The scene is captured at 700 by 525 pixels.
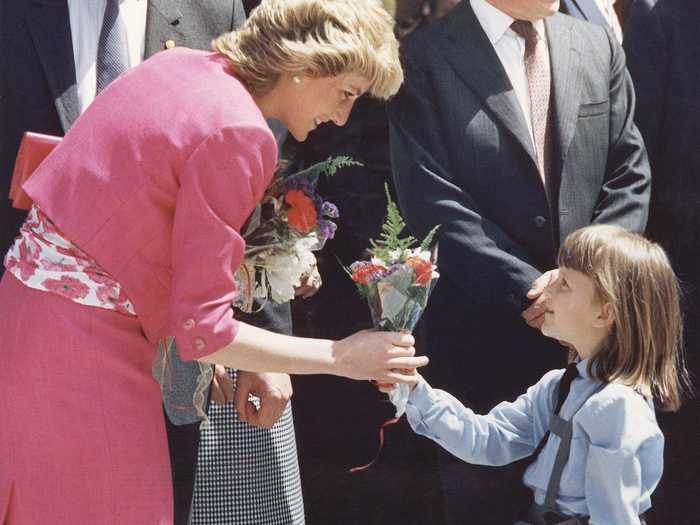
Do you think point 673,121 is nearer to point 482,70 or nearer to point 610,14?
point 610,14

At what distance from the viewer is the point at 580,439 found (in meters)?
3.23

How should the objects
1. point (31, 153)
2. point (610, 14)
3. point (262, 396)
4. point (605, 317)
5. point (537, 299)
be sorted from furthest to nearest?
point (610, 14) → point (537, 299) → point (262, 396) → point (605, 317) → point (31, 153)

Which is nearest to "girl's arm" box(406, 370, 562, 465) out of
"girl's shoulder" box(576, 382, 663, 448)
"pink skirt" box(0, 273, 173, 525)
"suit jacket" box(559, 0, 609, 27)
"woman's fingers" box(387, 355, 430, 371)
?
"woman's fingers" box(387, 355, 430, 371)

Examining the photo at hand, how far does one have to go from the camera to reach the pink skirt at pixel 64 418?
9.36 feet

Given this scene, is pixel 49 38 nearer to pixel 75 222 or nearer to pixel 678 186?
pixel 75 222

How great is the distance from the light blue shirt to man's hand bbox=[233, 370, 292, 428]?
0.40 meters

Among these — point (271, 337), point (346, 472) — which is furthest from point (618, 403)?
point (346, 472)

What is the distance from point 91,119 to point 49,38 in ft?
2.46

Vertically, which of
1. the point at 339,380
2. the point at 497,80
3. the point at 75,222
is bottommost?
the point at 339,380

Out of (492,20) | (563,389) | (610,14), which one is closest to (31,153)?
(563,389)

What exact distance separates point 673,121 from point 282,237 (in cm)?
184

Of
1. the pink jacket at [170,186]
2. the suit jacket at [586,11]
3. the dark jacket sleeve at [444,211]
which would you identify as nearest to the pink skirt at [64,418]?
the pink jacket at [170,186]

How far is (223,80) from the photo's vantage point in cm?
287

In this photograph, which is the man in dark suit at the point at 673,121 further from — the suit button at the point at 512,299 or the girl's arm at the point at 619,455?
the girl's arm at the point at 619,455
